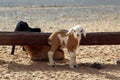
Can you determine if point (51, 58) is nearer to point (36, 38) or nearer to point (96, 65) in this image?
point (36, 38)

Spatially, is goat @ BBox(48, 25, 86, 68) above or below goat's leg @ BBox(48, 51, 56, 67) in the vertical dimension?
above

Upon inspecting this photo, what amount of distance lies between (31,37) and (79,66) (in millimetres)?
1294

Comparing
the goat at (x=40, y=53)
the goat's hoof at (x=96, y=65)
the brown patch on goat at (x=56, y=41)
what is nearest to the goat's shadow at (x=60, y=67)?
the goat's hoof at (x=96, y=65)

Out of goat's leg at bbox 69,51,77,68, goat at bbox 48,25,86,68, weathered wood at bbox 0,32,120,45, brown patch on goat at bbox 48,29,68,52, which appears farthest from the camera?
weathered wood at bbox 0,32,120,45

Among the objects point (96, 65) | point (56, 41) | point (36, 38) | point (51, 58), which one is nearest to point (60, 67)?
point (51, 58)

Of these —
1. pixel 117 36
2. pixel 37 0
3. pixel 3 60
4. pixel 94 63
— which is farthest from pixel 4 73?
pixel 37 0

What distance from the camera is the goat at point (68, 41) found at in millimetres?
8062

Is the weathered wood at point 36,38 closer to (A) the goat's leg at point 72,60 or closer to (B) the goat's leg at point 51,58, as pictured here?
(B) the goat's leg at point 51,58

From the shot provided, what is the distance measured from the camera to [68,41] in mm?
8195

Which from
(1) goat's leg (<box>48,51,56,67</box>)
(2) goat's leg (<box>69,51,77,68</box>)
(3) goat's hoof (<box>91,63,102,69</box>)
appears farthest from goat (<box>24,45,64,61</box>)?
(3) goat's hoof (<box>91,63,102,69</box>)

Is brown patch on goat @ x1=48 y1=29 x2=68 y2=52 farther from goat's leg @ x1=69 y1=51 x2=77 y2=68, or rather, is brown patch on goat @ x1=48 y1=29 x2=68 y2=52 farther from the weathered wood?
the weathered wood

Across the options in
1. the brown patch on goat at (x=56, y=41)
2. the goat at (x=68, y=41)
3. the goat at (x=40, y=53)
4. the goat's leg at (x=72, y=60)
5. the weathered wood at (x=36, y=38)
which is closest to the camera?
the goat at (x=68, y=41)

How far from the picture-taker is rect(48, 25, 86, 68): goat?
8.06 m

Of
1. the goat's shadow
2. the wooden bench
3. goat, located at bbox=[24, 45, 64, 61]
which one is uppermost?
the wooden bench
